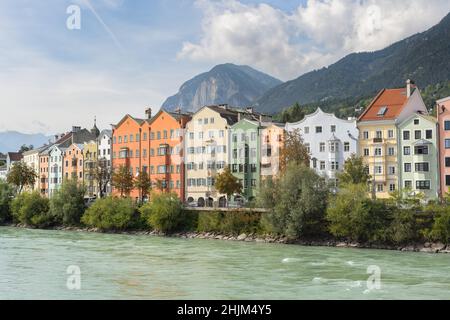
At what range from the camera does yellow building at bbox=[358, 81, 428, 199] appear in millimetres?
63406

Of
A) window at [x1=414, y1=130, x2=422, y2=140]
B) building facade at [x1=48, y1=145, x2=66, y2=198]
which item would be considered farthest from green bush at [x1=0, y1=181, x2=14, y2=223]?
window at [x1=414, y1=130, x2=422, y2=140]

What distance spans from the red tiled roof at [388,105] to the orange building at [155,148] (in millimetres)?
27339

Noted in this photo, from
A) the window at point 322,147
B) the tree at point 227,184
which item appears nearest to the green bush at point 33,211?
the tree at point 227,184

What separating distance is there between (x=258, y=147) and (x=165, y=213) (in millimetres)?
16795

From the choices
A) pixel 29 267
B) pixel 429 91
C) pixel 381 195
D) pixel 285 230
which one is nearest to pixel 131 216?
pixel 285 230

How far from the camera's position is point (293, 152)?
2537 inches

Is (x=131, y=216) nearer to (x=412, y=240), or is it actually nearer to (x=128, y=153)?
(x=128, y=153)

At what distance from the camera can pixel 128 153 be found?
8975cm

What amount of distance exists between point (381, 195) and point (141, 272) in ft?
122

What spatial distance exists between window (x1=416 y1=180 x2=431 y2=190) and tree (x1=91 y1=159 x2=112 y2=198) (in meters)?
44.7

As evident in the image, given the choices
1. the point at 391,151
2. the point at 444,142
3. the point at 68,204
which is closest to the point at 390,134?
the point at 391,151

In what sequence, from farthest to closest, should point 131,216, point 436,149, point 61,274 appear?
point 131,216 < point 436,149 < point 61,274

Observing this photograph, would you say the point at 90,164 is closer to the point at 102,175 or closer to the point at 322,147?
the point at 102,175
